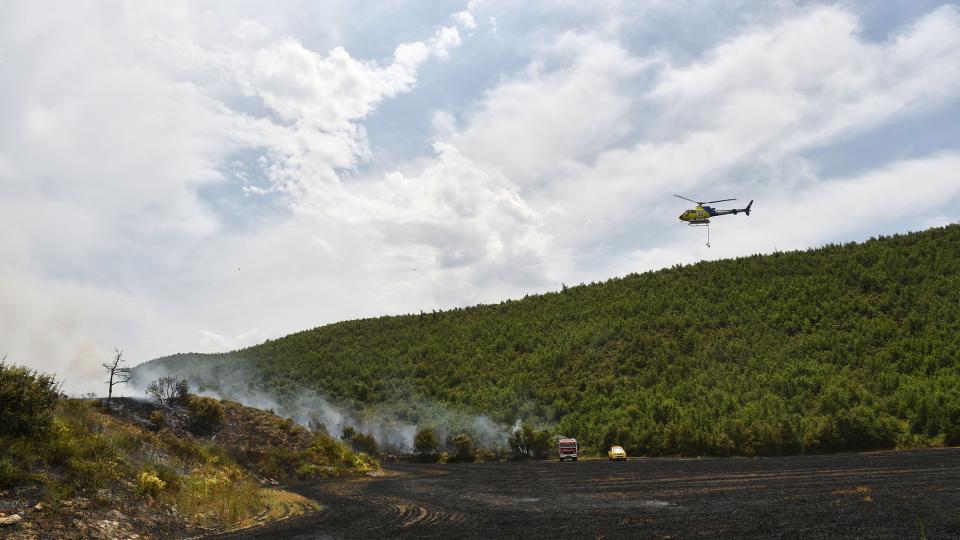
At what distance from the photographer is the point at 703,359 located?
6600 cm

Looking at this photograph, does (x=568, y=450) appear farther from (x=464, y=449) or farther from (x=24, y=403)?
(x=24, y=403)

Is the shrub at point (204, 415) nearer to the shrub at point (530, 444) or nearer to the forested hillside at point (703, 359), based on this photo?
the shrub at point (530, 444)

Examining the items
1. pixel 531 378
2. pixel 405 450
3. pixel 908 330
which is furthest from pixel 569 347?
→ pixel 908 330

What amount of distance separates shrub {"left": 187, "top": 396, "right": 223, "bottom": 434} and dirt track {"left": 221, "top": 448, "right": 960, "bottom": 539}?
422 inches

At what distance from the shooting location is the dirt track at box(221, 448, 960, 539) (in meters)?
14.1

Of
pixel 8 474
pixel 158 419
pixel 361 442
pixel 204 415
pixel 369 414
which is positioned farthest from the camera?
pixel 369 414

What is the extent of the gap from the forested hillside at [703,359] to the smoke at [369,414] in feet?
4.34

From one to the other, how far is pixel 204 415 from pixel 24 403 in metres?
22.1

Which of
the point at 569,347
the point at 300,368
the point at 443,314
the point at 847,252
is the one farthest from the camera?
the point at 443,314

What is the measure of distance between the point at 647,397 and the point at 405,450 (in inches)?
985

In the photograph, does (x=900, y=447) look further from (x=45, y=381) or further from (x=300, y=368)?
(x=300, y=368)

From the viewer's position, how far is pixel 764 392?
54.4 meters

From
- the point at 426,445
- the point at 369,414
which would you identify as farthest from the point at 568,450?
the point at 369,414

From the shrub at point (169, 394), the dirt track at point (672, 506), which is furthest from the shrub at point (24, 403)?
the shrub at point (169, 394)
